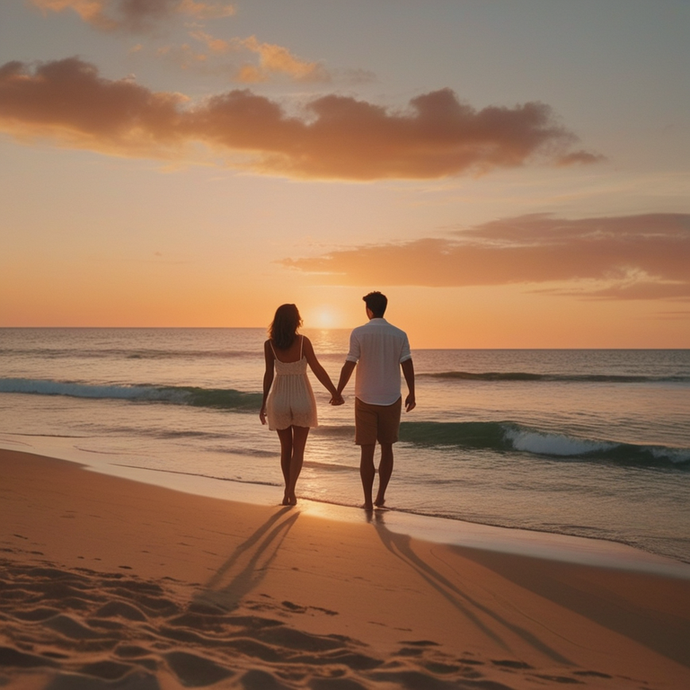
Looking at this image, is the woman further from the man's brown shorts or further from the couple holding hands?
the man's brown shorts

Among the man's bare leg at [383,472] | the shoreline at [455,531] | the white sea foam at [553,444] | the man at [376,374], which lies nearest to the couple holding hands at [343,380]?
the man at [376,374]

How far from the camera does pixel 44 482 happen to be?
299 inches

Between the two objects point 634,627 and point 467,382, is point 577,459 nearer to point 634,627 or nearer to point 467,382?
point 634,627

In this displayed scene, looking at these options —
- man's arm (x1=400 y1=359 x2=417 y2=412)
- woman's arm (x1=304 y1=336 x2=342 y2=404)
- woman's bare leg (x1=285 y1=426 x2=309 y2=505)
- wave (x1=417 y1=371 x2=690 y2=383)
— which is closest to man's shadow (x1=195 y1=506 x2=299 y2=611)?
woman's bare leg (x1=285 y1=426 x2=309 y2=505)

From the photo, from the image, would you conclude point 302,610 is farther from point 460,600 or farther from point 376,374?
point 376,374

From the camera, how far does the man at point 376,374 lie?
6.97m

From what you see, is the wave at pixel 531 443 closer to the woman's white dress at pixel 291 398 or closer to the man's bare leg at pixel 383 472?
the man's bare leg at pixel 383 472

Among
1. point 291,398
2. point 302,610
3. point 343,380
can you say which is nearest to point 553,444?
point 343,380

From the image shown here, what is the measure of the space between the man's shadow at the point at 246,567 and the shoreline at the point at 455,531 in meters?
0.90

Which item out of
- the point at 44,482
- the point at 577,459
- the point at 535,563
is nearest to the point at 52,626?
the point at 535,563

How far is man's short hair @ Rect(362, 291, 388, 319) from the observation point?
7074mm

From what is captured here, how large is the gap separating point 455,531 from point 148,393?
20945 millimetres

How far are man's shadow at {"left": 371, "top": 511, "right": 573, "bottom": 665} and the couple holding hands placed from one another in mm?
1319

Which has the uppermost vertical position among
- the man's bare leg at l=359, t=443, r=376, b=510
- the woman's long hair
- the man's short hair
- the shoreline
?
the man's short hair
